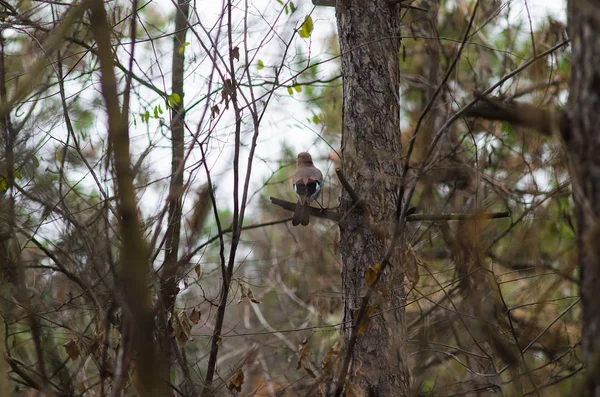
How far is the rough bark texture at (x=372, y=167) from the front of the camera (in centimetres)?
398

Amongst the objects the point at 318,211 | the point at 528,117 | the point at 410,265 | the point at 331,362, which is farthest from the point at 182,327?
the point at 528,117

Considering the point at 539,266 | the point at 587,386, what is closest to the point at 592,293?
the point at 587,386

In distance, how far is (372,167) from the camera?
430 centimetres

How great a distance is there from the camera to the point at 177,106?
5.16m

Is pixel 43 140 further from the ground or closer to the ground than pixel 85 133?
closer to the ground

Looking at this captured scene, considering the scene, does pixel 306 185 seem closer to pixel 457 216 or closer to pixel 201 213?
pixel 201 213

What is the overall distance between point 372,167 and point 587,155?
2313 mm

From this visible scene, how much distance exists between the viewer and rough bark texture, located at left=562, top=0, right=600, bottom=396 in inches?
78.4

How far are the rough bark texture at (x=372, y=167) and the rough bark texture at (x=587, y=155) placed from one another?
186 cm

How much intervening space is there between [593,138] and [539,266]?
0.68 metres

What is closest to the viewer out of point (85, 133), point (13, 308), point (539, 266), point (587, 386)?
→ point (587, 386)

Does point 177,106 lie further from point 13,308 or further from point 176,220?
point 13,308

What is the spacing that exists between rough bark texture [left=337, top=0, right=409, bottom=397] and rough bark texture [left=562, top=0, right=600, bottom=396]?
6.12 feet

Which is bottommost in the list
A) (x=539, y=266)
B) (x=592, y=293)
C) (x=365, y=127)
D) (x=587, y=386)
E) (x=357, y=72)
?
(x=587, y=386)
